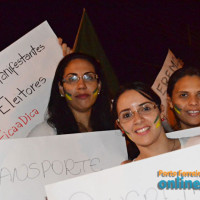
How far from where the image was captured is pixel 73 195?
1.48m

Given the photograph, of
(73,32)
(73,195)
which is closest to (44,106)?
(73,195)

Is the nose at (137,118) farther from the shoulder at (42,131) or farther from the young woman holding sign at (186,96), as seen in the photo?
the shoulder at (42,131)

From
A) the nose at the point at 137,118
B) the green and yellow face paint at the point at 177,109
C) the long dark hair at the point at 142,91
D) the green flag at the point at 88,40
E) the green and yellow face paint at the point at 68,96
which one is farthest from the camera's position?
the green flag at the point at 88,40

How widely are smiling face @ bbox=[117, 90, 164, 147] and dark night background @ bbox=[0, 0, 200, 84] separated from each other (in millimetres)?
2777

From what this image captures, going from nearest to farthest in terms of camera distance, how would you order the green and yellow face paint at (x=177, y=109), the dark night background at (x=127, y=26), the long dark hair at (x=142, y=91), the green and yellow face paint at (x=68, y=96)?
the long dark hair at (x=142, y=91), the green and yellow face paint at (x=177, y=109), the green and yellow face paint at (x=68, y=96), the dark night background at (x=127, y=26)

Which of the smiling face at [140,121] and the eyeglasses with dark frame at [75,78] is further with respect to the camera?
the eyeglasses with dark frame at [75,78]

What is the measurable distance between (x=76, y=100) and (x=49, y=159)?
0.66 metres

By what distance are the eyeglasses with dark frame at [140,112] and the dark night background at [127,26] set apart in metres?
2.80

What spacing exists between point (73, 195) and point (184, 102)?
4.03ft

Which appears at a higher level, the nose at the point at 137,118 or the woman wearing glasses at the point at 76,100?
the woman wearing glasses at the point at 76,100

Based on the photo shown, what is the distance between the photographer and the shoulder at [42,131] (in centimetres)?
239

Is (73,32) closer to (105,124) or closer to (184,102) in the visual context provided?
(105,124)

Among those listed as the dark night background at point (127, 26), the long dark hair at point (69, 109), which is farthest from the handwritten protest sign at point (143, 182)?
the dark night background at point (127, 26)

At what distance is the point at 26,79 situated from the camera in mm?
2705
